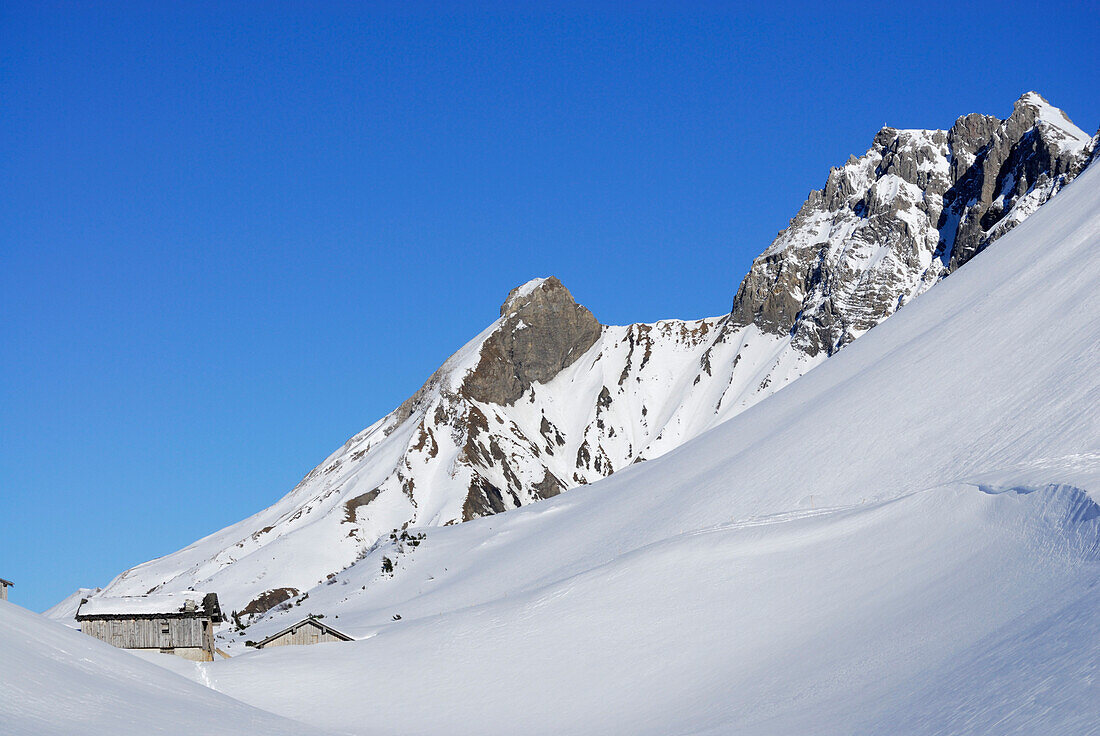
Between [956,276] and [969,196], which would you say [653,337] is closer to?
[969,196]

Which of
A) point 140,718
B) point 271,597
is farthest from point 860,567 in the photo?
point 271,597

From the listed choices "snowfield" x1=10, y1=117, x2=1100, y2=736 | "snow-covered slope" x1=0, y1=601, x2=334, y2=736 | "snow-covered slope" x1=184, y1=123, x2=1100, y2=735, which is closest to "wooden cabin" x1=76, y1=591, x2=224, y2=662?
"snow-covered slope" x1=184, y1=123, x2=1100, y2=735

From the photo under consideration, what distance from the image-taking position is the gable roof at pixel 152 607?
140 ft

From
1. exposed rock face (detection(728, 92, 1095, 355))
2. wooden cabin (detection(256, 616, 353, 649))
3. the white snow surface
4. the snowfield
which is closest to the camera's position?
the snowfield

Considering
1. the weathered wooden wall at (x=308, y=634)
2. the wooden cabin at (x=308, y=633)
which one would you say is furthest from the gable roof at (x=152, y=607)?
the weathered wooden wall at (x=308, y=634)

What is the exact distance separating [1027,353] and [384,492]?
357 ft

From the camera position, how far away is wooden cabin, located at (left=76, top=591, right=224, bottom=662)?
139 feet

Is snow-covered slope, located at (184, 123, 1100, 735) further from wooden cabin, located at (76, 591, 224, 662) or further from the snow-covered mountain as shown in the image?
the snow-covered mountain

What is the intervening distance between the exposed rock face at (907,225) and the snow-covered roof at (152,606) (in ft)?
442

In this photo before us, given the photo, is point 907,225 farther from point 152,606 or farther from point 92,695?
point 92,695

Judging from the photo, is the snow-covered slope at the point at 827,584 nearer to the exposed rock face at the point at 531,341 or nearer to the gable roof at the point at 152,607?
the gable roof at the point at 152,607

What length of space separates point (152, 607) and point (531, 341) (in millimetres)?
145499

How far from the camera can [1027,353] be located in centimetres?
4834

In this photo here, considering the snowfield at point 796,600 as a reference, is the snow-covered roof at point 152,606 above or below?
above
